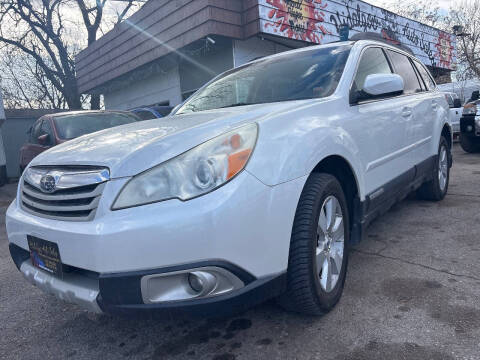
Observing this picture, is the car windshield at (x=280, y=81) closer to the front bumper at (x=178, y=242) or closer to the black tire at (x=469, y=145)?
the front bumper at (x=178, y=242)

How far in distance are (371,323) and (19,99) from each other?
82.1 ft

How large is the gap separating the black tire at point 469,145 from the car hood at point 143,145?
296 inches

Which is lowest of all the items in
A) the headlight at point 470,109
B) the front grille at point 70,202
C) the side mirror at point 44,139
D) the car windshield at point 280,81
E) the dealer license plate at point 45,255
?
the dealer license plate at point 45,255

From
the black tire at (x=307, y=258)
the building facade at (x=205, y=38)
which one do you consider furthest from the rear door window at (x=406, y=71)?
the black tire at (x=307, y=258)

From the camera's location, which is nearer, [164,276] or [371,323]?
[164,276]

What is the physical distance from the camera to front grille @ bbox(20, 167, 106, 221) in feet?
5.31

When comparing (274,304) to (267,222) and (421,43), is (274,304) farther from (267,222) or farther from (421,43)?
(421,43)

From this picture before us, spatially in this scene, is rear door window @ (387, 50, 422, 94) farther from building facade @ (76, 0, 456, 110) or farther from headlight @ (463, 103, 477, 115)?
headlight @ (463, 103, 477, 115)

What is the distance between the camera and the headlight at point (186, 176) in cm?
154

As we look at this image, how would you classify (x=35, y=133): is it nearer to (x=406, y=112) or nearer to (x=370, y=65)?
(x=370, y=65)

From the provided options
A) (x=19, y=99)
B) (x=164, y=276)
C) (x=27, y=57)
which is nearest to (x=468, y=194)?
(x=164, y=276)

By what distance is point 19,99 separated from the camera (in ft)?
72.5

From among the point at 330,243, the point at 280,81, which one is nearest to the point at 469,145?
the point at 280,81

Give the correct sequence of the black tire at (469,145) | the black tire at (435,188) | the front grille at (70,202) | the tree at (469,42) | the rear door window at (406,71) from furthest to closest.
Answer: the tree at (469,42), the black tire at (469,145), the black tire at (435,188), the rear door window at (406,71), the front grille at (70,202)
